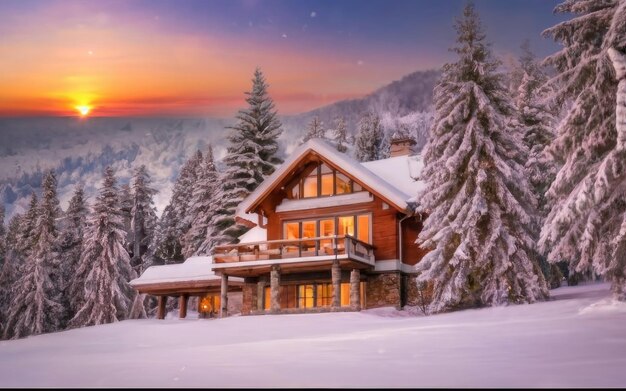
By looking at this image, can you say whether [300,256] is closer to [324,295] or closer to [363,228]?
[324,295]

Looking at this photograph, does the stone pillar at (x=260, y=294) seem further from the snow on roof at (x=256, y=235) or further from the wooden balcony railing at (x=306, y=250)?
the snow on roof at (x=256, y=235)

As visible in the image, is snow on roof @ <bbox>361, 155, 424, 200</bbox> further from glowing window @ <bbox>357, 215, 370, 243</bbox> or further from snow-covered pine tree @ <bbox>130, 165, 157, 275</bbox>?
snow-covered pine tree @ <bbox>130, 165, 157, 275</bbox>

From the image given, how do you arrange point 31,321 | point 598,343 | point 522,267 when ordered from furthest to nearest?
point 31,321, point 522,267, point 598,343

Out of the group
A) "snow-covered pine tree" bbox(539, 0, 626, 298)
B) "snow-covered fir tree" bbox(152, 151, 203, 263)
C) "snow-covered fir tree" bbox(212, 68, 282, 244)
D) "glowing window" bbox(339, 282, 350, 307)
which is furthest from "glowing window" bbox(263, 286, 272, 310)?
"snow-covered fir tree" bbox(152, 151, 203, 263)

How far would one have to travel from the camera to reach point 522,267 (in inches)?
866

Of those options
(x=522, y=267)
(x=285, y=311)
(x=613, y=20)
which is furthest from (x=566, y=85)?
(x=285, y=311)

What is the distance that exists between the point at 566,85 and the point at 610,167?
128 inches

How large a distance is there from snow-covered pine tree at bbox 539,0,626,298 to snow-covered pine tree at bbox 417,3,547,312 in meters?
3.54

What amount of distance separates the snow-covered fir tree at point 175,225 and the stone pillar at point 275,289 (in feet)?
85.5

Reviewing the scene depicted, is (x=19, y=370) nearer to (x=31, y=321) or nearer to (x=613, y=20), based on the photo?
(x=613, y=20)

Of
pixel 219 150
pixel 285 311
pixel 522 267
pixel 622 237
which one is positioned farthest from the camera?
pixel 219 150

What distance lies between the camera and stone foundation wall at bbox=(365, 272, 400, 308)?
28703 millimetres

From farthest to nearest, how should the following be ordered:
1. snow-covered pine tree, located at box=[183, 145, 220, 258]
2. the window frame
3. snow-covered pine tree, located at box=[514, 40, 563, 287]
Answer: snow-covered pine tree, located at box=[183, 145, 220, 258] < the window frame < snow-covered pine tree, located at box=[514, 40, 563, 287]

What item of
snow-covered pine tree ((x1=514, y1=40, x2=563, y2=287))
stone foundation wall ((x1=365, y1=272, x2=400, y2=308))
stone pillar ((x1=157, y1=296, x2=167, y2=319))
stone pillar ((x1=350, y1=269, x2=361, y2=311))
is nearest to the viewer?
stone pillar ((x1=350, y1=269, x2=361, y2=311))
